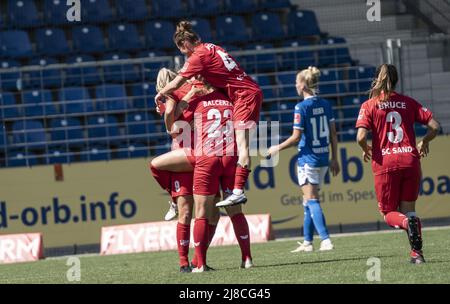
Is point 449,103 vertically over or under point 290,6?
under

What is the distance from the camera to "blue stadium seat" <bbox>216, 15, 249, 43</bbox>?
2356 centimetres

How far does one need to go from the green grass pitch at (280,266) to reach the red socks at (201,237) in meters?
0.23

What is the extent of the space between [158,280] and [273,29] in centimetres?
1369

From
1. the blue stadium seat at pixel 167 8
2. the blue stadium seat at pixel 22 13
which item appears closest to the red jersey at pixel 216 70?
the blue stadium seat at pixel 167 8

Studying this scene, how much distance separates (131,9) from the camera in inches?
947

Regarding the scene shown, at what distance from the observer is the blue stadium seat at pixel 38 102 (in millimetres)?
20219

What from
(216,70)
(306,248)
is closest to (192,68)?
(216,70)

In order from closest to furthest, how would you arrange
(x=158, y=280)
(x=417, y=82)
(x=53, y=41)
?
1. (x=158, y=280)
2. (x=417, y=82)
3. (x=53, y=41)

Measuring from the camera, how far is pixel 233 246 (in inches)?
679

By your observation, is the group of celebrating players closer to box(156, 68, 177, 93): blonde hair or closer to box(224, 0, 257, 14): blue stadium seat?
box(156, 68, 177, 93): blonde hair

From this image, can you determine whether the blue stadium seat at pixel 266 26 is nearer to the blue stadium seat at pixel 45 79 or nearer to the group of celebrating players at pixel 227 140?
the blue stadium seat at pixel 45 79

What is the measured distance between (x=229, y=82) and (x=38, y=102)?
32.4ft
